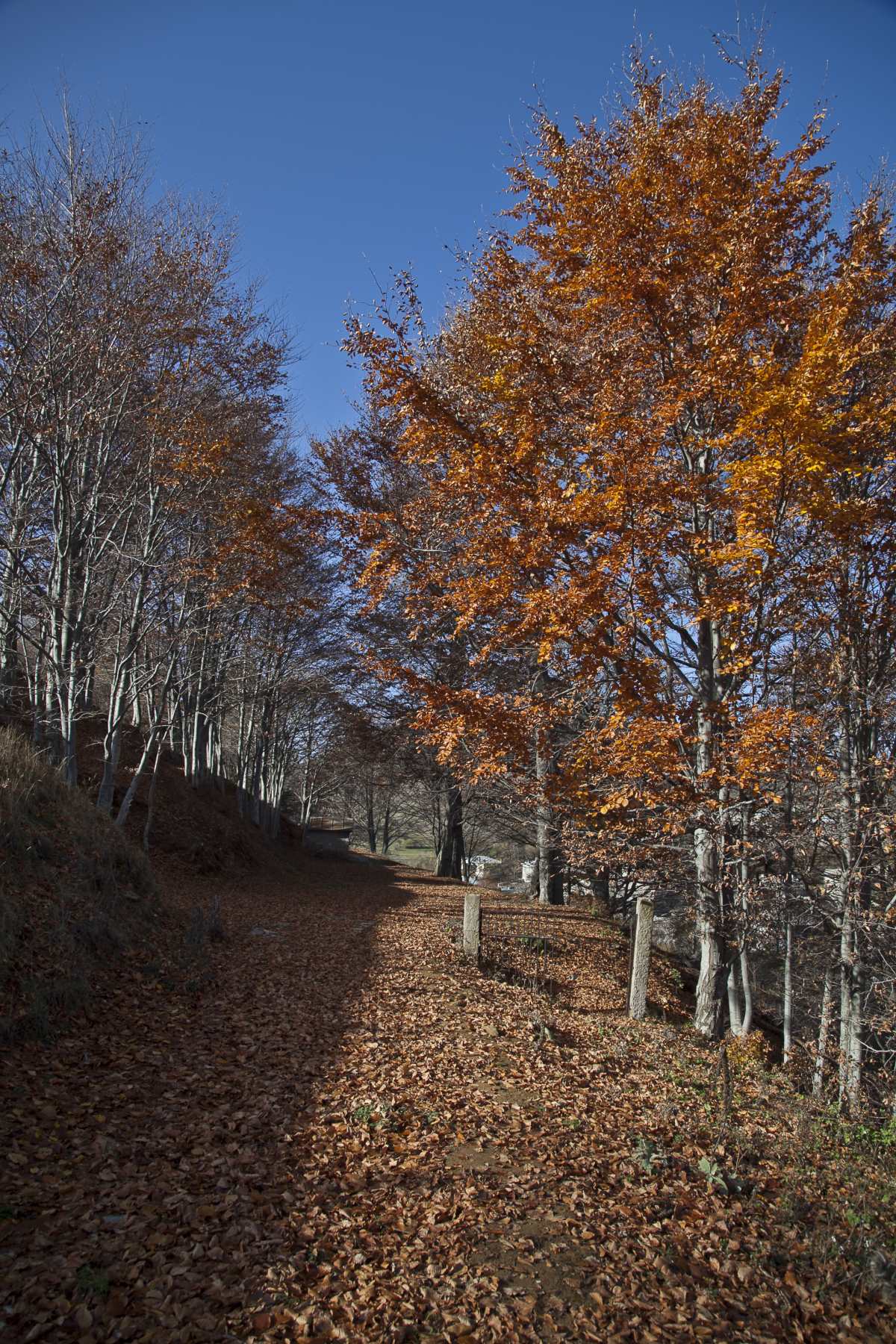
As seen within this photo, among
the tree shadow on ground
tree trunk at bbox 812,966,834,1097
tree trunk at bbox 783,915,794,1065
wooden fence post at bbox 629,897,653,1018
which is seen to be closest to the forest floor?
the tree shadow on ground

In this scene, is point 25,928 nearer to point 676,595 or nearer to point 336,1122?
point 336,1122

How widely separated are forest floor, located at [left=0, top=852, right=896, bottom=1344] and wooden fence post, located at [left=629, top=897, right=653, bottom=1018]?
1.40m

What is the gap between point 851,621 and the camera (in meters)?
8.31

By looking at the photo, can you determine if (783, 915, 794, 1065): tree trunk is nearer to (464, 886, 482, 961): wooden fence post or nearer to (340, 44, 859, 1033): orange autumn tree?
(340, 44, 859, 1033): orange autumn tree

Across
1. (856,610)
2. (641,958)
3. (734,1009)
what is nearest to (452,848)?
(734,1009)

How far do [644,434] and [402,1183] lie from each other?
23.2ft

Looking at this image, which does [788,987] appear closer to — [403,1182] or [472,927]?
[472,927]

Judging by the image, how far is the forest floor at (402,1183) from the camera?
3.59 m

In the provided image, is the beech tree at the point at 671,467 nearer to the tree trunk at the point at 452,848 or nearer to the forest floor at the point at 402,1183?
the forest floor at the point at 402,1183

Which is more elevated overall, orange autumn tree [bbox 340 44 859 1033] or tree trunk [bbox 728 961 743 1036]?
orange autumn tree [bbox 340 44 859 1033]

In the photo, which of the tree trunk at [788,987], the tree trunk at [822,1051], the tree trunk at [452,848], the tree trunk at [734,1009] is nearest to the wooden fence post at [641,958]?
the tree trunk at [734,1009]

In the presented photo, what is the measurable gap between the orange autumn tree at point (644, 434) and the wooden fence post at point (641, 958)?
0.89 meters

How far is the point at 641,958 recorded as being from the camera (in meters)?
9.63

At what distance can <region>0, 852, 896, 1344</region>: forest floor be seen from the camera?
11.8ft
